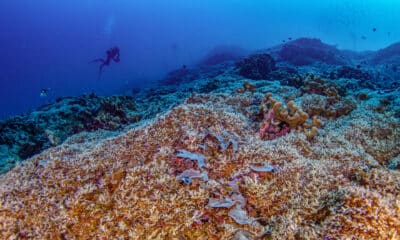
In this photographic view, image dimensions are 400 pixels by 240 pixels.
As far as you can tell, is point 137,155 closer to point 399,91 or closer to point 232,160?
point 232,160

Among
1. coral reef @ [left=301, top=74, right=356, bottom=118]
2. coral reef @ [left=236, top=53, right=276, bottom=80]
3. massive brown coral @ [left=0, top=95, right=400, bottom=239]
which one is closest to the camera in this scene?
massive brown coral @ [left=0, top=95, right=400, bottom=239]

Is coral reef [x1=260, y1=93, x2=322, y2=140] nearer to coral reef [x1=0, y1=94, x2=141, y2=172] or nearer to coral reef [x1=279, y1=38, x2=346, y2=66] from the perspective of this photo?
coral reef [x1=0, y1=94, x2=141, y2=172]

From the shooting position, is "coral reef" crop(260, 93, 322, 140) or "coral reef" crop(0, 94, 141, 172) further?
"coral reef" crop(0, 94, 141, 172)

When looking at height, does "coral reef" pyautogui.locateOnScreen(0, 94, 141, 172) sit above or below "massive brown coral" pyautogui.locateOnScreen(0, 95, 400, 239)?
above

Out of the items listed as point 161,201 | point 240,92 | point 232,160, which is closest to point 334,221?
point 232,160

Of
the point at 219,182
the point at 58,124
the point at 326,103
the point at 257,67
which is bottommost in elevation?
the point at 326,103

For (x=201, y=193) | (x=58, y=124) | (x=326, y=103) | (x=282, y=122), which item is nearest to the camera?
(x=201, y=193)

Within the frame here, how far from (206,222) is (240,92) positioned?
6.39m

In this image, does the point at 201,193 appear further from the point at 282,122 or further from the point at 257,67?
the point at 257,67

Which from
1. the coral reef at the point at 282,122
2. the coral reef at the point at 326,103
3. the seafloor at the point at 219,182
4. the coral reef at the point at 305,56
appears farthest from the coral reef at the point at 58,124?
the coral reef at the point at 305,56

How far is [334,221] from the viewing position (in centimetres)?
316

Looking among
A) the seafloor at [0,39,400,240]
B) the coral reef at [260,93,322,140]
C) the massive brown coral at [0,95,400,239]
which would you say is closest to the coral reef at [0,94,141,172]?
the seafloor at [0,39,400,240]

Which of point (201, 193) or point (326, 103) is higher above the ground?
point (201, 193)

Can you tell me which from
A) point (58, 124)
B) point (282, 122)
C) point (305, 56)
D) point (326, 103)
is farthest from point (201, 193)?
point (305, 56)
